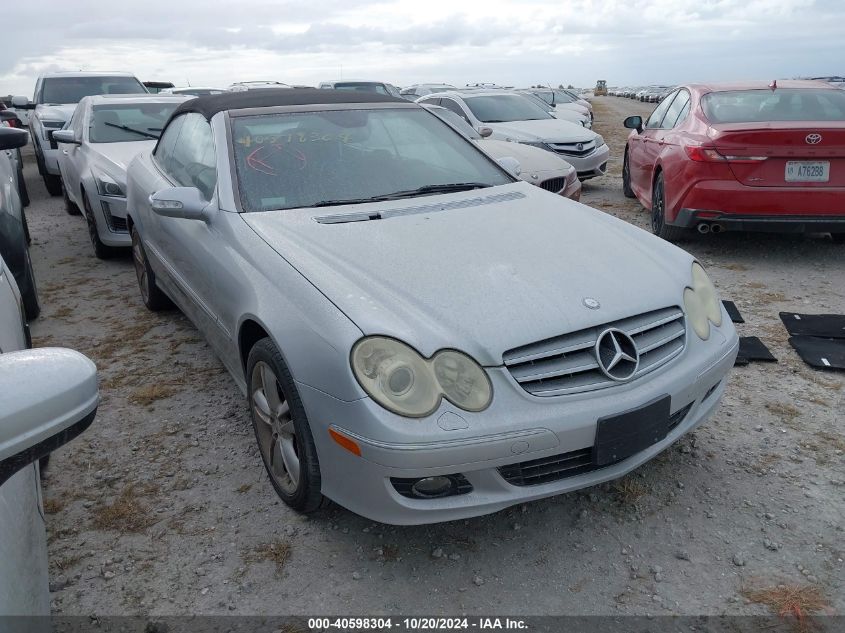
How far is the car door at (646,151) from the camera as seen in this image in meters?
6.95

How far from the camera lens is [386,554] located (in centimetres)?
256

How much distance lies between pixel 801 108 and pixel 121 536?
5975 millimetres

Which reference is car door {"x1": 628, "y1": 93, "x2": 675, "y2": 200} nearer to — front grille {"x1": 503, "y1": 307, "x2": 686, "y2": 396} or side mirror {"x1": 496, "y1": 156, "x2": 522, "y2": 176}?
side mirror {"x1": 496, "y1": 156, "x2": 522, "y2": 176}

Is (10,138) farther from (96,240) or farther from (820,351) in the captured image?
(820,351)

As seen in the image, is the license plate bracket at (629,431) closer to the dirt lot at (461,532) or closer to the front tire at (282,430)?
the dirt lot at (461,532)

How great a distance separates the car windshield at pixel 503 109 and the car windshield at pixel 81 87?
5.12m

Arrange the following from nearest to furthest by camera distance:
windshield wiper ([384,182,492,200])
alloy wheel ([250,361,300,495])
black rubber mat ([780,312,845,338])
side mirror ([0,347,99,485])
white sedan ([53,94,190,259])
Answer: side mirror ([0,347,99,485]), alloy wheel ([250,361,300,495]), windshield wiper ([384,182,492,200]), black rubber mat ([780,312,845,338]), white sedan ([53,94,190,259])

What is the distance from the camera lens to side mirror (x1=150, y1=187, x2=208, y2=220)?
3254 mm

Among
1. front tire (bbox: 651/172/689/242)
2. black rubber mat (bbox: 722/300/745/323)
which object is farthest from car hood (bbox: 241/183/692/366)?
front tire (bbox: 651/172/689/242)

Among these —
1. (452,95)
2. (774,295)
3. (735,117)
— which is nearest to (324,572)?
(774,295)

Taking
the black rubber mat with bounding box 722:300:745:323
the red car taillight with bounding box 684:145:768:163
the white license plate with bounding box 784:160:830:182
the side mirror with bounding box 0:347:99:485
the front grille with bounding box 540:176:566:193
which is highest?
the side mirror with bounding box 0:347:99:485

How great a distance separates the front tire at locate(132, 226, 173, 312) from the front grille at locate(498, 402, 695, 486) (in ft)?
10.8

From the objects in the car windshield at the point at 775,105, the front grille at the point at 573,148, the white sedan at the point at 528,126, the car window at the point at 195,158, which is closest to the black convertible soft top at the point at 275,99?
the car window at the point at 195,158

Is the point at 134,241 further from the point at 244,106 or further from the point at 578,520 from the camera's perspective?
the point at 578,520
